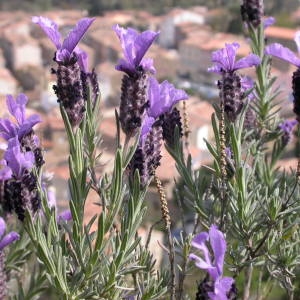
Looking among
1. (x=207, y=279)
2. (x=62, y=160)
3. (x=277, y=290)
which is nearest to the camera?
(x=207, y=279)

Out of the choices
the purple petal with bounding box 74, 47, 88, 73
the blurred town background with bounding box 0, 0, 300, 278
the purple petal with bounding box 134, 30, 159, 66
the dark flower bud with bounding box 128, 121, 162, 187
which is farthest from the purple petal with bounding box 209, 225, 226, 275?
the blurred town background with bounding box 0, 0, 300, 278

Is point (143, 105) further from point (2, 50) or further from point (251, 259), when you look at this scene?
point (2, 50)

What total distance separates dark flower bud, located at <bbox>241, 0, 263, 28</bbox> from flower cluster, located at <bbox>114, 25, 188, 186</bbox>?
0.53m

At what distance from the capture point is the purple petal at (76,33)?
856mm

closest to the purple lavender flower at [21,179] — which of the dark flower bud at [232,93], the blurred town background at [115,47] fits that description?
the dark flower bud at [232,93]

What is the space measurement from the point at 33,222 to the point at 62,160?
10.1 metres

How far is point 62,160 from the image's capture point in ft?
35.7

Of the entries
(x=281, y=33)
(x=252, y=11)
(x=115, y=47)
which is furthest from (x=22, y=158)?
(x=115, y=47)

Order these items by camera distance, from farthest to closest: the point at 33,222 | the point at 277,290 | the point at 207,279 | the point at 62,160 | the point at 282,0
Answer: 1. the point at 282,0
2. the point at 62,160
3. the point at 277,290
4. the point at 33,222
5. the point at 207,279

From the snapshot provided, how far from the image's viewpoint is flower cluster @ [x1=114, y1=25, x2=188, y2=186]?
906mm

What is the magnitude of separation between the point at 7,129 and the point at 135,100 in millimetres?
211

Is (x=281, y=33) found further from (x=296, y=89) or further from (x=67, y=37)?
(x=67, y=37)

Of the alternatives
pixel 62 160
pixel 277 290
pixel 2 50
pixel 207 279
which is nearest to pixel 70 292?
pixel 207 279

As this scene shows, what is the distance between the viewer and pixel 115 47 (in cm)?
2097
